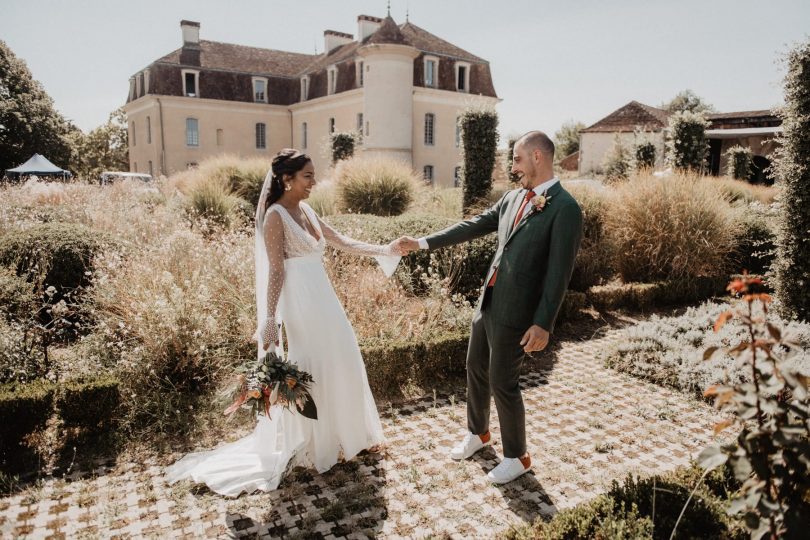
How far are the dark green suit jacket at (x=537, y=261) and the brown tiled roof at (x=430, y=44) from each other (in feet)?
93.7

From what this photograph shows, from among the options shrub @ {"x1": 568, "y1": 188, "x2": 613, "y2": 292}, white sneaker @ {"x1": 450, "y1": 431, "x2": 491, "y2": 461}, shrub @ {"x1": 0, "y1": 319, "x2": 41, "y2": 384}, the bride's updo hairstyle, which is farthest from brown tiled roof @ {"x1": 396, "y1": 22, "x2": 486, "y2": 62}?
white sneaker @ {"x1": 450, "y1": 431, "x2": 491, "y2": 461}

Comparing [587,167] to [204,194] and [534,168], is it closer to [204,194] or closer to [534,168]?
[204,194]

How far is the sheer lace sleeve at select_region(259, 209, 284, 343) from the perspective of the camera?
11.9 feet

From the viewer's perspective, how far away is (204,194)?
12719mm

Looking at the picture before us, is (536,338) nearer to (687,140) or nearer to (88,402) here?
(88,402)

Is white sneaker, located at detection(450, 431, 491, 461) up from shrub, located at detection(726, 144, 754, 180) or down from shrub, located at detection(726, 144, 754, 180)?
down

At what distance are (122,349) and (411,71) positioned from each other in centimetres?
2641

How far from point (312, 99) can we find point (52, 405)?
108ft

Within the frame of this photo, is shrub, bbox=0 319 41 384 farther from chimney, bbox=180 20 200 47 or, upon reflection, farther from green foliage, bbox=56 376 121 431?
chimney, bbox=180 20 200 47

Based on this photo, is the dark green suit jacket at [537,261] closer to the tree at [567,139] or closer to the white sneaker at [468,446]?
the white sneaker at [468,446]

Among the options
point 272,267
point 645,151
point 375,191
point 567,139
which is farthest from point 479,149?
point 567,139

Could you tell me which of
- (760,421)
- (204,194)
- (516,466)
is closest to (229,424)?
(516,466)

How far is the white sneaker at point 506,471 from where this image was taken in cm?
370

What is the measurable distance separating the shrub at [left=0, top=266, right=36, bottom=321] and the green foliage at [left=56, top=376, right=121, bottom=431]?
1.63 m
